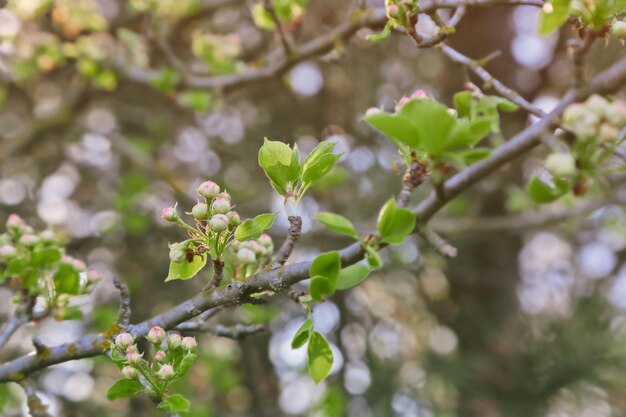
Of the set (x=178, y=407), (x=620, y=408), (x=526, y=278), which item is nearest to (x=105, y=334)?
(x=178, y=407)

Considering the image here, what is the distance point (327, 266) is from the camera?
1.31m

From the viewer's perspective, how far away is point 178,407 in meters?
1.54

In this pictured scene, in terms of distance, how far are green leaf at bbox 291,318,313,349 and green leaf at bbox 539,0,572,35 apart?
2.50 feet

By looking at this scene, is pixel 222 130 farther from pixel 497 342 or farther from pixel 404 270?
pixel 497 342

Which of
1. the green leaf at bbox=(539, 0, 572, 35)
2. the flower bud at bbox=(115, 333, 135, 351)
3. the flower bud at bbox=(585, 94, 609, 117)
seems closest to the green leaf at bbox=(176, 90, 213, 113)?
the flower bud at bbox=(115, 333, 135, 351)

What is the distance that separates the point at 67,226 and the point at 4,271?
3278mm

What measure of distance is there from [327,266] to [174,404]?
1.83 ft

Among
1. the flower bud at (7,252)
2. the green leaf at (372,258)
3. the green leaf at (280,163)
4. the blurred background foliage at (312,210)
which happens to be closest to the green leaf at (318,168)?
the green leaf at (280,163)

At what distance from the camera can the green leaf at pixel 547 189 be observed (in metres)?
1.22

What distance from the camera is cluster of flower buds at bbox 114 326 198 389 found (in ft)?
5.04

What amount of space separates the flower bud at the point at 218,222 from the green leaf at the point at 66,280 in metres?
0.57

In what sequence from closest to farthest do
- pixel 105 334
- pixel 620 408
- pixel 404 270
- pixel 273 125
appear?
1. pixel 105 334
2. pixel 620 408
3. pixel 404 270
4. pixel 273 125

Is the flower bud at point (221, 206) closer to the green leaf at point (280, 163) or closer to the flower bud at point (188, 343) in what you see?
the green leaf at point (280, 163)

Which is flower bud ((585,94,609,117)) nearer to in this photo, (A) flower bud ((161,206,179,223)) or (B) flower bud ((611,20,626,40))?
(B) flower bud ((611,20,626,40))
